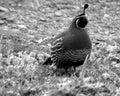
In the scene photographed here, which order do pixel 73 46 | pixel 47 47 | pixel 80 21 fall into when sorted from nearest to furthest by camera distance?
1. pixel 73 46
2. pixel 80 21
3. pixel 47 47

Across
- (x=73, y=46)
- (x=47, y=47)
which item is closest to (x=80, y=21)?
(x=73, y=46)

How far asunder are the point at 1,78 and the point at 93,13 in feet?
21.0

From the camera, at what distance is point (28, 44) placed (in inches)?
328

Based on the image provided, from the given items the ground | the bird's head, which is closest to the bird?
the bird's head

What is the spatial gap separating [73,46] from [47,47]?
79.7 inches

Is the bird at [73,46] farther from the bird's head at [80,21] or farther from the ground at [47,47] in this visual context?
the ground at [47,47]

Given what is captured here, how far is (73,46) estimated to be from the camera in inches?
247

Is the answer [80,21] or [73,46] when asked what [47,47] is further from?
[73,46]

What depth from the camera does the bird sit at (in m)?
6.28

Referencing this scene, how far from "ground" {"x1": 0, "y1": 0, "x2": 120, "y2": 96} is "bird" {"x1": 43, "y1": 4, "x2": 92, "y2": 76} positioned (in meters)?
0.27

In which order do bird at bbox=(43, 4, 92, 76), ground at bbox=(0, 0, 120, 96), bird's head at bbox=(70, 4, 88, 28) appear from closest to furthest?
ground at bbox=(0, 0, 120, 96) → bird at bbox=(43, 4, 92, 76) → bird's head at bbox=(70, 4, 88, 28)

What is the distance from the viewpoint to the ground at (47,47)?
4.91m

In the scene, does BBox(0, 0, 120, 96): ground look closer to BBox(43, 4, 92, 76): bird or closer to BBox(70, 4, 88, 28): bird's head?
BBox(43, 4, 92, 76): bird

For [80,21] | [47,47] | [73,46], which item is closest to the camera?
[73,46]
